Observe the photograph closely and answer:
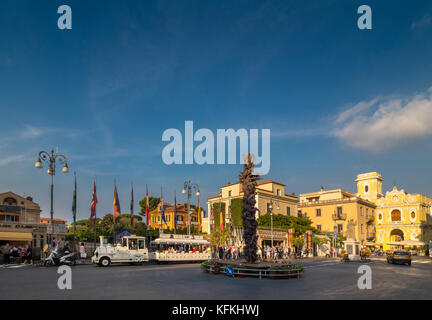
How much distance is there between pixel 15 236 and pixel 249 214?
33.7m

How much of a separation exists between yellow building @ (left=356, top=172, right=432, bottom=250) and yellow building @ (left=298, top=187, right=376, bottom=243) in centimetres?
227

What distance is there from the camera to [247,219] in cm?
2305

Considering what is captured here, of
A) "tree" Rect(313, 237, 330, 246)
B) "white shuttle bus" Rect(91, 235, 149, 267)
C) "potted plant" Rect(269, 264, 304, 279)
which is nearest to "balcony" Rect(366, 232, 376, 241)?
"tree" Rect(313, 237, 330, 246)

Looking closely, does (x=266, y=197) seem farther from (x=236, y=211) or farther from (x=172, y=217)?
(x=172, y=217)

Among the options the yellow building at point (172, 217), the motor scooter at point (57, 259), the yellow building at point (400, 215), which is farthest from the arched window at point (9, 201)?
the yellow building at point (400, 215)

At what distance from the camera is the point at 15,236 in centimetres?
4306

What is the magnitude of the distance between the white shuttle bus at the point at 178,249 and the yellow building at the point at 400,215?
52018mm

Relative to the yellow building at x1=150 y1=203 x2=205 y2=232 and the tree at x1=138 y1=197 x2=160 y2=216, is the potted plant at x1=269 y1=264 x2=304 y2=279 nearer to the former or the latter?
the yellow building at x1=150 y1=203 x2=205 y2=232

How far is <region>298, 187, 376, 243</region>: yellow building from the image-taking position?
237 feet

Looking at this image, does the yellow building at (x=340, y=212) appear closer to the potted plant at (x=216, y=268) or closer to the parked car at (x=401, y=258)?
the parked car at (x=401, y=258)

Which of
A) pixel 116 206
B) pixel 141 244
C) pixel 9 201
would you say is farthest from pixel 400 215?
pixel 9 201
